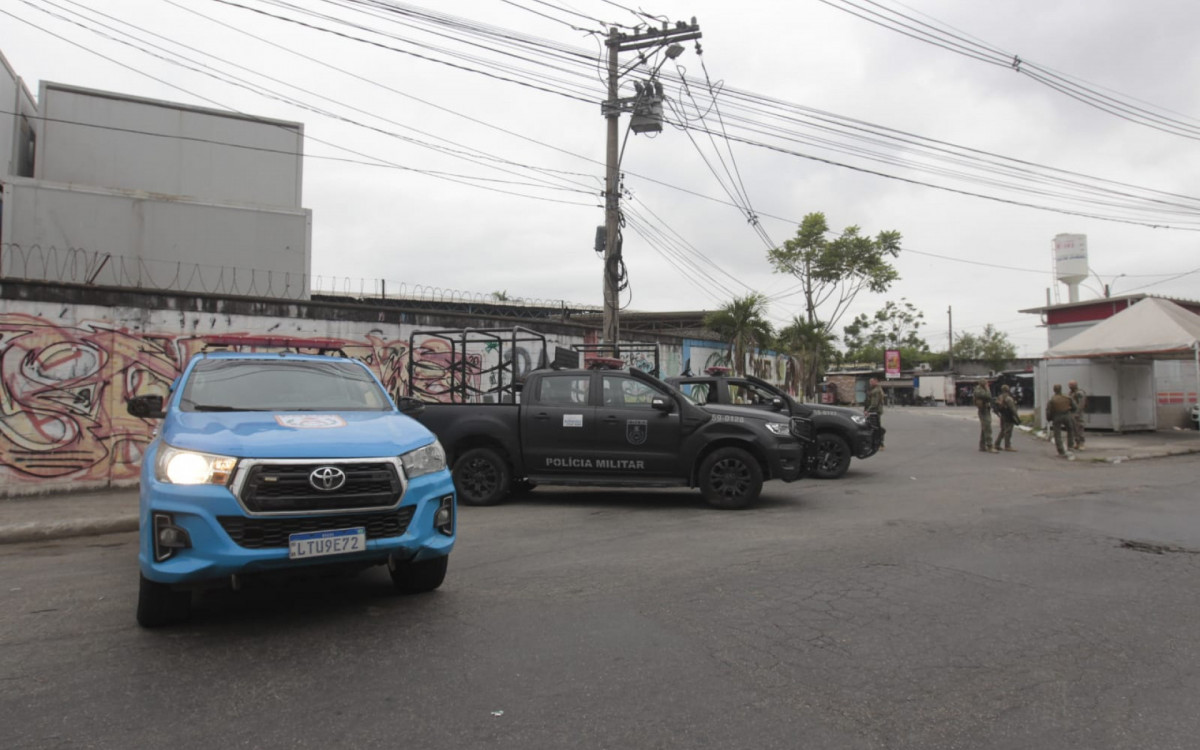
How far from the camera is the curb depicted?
764 centimetres

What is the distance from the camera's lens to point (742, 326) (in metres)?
24.3

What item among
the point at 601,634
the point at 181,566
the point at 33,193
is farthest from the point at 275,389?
the point at 33,193

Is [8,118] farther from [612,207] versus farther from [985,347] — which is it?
[985,347]

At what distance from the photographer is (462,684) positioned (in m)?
3.53

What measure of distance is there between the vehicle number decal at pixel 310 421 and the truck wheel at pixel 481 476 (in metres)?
4.24

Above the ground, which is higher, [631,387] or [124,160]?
[124,160]

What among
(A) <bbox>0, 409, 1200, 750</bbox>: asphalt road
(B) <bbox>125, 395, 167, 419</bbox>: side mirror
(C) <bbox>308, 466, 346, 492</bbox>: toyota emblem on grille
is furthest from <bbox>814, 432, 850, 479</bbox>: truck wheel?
(B) <bbox>125, 395, 167, 419</bbox>: side mirror

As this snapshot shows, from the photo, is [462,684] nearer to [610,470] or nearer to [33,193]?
[610,470]

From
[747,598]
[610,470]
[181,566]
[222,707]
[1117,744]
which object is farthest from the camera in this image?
[610,470]

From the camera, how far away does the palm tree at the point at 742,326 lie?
956 inches

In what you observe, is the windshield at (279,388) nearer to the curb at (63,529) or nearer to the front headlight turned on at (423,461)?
the front headlight turned on at (423,461)

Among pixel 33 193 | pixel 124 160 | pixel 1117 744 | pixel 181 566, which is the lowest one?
pixel 1117 744

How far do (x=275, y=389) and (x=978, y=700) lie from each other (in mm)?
4919

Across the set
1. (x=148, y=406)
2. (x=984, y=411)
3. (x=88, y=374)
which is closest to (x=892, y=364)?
(x=984, y=411)
